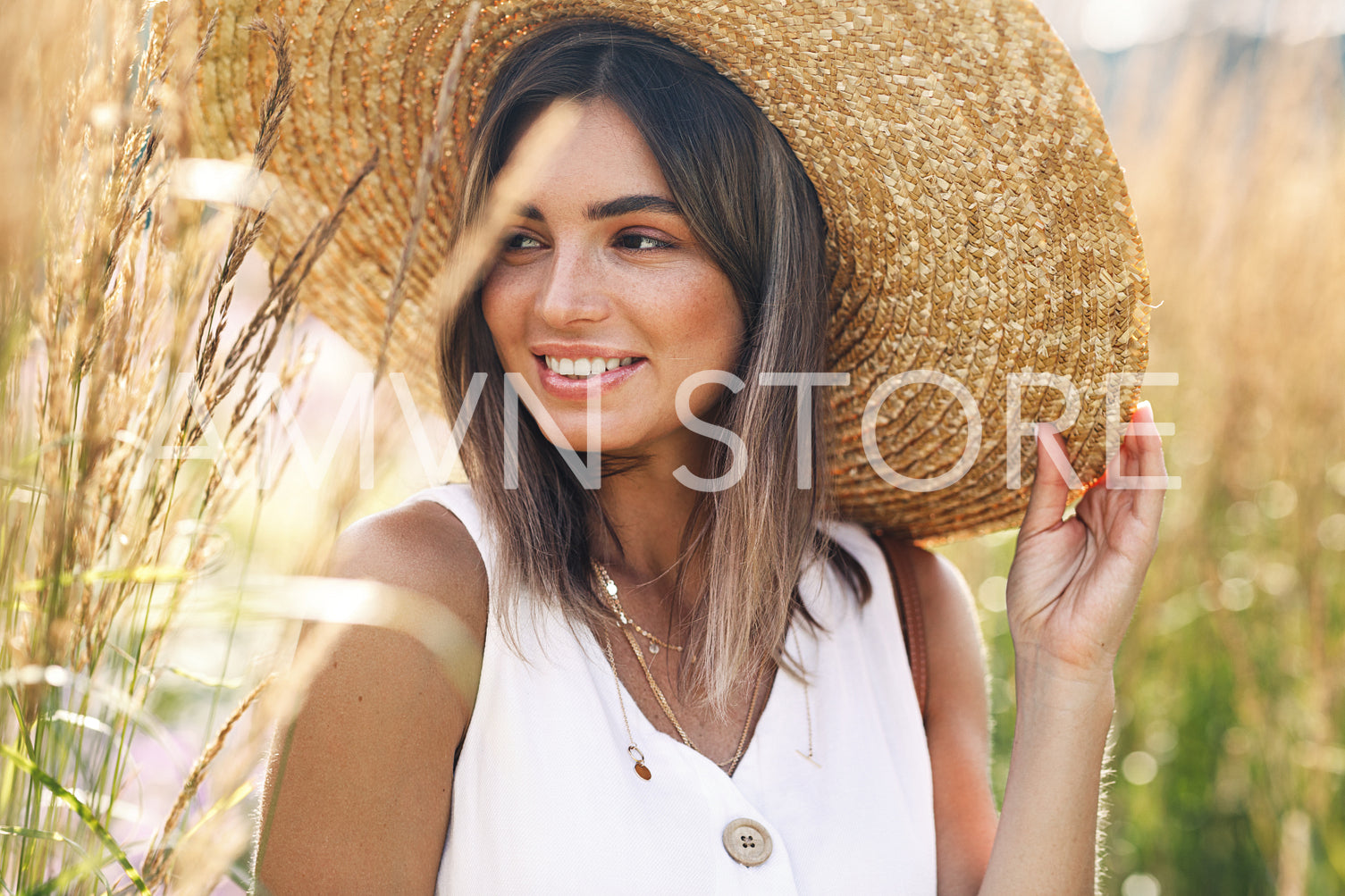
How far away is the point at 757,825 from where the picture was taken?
60.4 inches

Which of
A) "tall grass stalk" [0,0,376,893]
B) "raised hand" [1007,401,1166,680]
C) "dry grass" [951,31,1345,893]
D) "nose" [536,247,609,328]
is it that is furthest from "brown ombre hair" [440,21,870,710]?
"dry grass" [951,31,1345,893]

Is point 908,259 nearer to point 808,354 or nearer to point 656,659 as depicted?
point 808,354

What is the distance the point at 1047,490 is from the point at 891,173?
0.62 meters

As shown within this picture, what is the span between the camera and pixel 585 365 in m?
1.64

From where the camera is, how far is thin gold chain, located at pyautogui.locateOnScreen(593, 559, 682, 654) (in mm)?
1760

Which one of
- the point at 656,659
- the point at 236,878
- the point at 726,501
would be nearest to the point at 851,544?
the point at 726,501

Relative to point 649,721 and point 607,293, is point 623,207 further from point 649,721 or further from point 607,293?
point 649,721

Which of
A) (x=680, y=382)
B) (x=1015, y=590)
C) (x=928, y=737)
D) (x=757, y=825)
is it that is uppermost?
(x=680, y=382)

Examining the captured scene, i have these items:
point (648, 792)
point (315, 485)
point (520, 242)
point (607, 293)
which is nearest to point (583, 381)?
point (607, 293)

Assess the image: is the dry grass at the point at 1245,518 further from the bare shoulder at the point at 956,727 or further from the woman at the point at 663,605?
the woman at the point at 663,605

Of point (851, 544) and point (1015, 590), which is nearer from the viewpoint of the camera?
point (1015, 590)

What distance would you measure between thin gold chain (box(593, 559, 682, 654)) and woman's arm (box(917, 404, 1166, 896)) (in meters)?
0.58

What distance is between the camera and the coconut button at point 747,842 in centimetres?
149

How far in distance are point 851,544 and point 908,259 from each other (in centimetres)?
62
